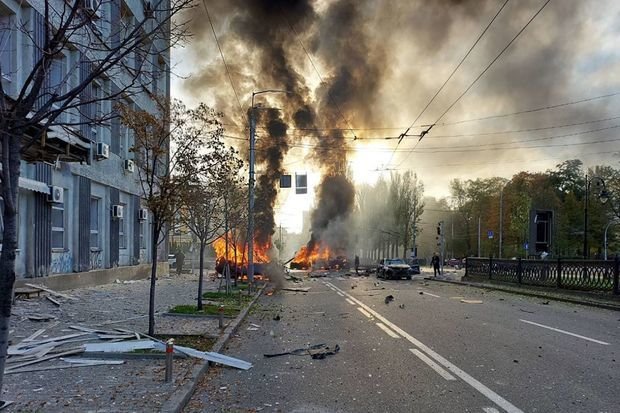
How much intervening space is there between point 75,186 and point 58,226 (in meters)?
1.74

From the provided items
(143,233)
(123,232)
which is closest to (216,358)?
(123,232)

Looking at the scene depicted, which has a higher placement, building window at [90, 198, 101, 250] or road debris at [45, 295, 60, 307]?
building window at [90, 198, 101, 250]

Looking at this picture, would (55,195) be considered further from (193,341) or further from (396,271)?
(396,271)

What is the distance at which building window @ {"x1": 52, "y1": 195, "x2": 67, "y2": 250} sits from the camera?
17.6 metres

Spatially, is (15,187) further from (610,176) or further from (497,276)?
(610,176)

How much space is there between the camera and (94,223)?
21.9 meters

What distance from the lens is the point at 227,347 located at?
29.8 feet

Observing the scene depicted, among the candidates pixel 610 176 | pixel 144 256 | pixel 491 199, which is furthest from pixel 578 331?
pixel 491 199

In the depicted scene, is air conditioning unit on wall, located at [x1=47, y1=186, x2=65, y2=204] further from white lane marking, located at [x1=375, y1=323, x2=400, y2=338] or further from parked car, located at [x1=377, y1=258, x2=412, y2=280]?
parked car, located at [x1=377, y1=258, x2=412, y2=280]

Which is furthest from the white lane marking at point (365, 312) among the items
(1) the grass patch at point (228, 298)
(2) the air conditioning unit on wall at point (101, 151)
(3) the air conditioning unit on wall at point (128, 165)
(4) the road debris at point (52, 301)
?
(3) the air conditioning unit on wall at point (128, 165)

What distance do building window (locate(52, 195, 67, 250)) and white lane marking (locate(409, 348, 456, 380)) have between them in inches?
542

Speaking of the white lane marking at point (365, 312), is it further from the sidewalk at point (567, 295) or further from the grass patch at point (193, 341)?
the sidewalk at point (567, 295)

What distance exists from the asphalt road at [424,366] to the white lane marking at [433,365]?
0.04 feet

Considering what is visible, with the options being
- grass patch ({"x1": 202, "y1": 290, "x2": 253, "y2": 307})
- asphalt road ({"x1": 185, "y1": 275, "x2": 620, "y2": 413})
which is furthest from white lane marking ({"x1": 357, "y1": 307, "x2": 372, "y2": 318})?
grass patch ({"x1": 202, "y1": 290, "x2": 253, "y2": 307})
